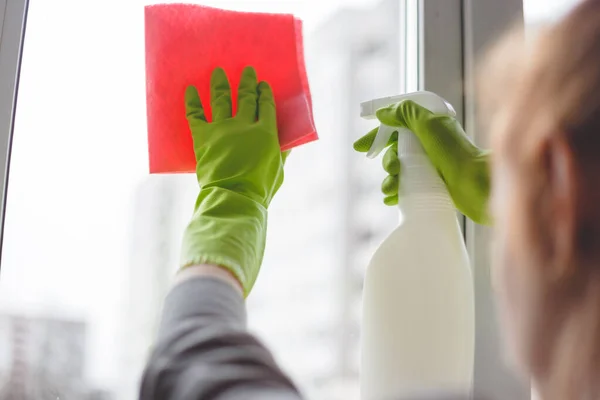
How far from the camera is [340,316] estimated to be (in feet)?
2.59

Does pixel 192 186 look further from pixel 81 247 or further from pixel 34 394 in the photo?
pixel 34 394

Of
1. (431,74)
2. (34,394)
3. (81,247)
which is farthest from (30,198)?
(431,74)

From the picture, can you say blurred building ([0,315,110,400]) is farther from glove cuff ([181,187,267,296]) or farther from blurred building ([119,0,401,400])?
glove cuff ([181,187,267,296])

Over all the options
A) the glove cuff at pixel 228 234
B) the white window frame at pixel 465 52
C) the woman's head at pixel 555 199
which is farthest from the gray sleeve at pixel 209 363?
the white window frame at pixel 465 52

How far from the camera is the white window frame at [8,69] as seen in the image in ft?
2.31

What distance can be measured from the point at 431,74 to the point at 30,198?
42 cm

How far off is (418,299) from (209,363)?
0.74ft

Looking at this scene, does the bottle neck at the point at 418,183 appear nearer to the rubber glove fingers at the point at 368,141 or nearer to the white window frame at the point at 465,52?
the rubber glove fingers at the point at 368,141

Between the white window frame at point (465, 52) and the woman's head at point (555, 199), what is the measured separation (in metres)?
0.36

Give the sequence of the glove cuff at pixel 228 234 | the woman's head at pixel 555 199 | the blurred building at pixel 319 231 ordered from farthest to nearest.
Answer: the blurred building at pixel 319 231 → the glove cuff at pixel 228 234 → the woman's head at pixel 555 199

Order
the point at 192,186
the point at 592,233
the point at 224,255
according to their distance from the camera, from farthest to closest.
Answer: the point at 192,186, the point at 224,255, the point at 592,233

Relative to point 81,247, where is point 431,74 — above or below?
above

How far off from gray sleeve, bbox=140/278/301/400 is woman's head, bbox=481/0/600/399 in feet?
0.52

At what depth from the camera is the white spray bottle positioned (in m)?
0.65
